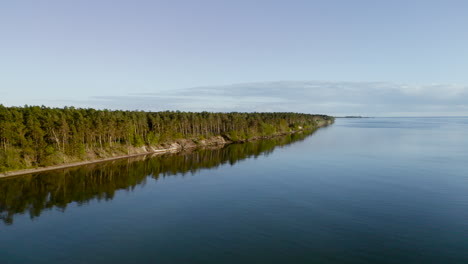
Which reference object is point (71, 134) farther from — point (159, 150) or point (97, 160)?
point (159, 150)

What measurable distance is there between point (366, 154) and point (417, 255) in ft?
287

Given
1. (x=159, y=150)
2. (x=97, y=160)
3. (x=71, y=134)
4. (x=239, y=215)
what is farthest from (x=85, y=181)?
(x=159, y=150)

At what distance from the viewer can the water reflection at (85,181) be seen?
58.1m

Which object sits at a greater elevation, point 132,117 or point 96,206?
point 132,117

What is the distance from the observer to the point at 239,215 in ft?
167

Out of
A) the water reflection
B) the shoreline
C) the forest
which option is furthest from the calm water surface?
the forest

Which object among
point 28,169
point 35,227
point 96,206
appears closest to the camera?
point 35,227

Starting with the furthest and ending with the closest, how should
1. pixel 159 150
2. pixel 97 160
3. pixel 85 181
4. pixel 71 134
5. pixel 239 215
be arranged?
pixel 159 150, pixel 97 160, pixel 71 134, pixel 85 181, pixel 239 215

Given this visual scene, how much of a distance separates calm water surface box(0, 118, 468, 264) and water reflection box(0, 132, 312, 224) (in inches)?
11.8

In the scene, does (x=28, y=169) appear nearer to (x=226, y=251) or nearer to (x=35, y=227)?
(x=35, y=227)

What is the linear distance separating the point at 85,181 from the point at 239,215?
4706 cm

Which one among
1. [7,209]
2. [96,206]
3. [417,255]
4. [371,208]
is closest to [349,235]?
[417,255]

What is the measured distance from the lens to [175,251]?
3828 centimetres

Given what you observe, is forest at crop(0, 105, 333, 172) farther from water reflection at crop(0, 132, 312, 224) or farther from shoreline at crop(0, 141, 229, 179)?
water reflection at crop(0, 132, 312, 224)
